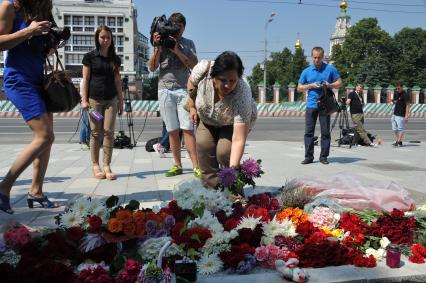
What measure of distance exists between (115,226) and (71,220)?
0.44 m

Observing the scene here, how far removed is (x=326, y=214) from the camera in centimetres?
353

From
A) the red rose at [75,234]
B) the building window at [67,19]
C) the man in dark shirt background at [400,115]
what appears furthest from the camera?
the building window at [67,19]

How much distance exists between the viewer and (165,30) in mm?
5859

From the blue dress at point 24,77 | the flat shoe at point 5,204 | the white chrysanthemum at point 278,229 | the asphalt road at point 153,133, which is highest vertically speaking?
the blue dress at point 24,77

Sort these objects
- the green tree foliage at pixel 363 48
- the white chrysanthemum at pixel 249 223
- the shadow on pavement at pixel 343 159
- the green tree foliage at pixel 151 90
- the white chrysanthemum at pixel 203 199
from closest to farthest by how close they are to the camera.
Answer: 1. the white chrysanthemum at pixel 249 223
2. the white chrysanthemum at pixel 203 199
3. the shadow on pavement at pixel 343 159
4. the green tree foliage at pixel 363 48
5. the green tree foliage at pixel 151 90

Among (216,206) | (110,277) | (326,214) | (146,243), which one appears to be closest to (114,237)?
(146,243)

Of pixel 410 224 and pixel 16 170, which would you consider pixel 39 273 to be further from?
pixel 410 224

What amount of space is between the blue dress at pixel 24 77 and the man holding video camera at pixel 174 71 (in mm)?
1964

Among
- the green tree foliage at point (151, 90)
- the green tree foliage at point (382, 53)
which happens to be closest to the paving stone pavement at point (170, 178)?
the green tree foliage at point (151, 90)

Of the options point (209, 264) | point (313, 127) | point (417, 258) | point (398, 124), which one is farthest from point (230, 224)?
point (398, 124)

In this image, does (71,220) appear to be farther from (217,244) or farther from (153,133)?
(153,133)

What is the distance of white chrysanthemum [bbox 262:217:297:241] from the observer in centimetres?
315

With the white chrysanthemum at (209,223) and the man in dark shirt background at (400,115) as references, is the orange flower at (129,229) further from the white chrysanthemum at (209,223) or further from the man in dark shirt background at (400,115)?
the man in dark shirt background at (400,115)

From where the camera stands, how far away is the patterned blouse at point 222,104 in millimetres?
4164
